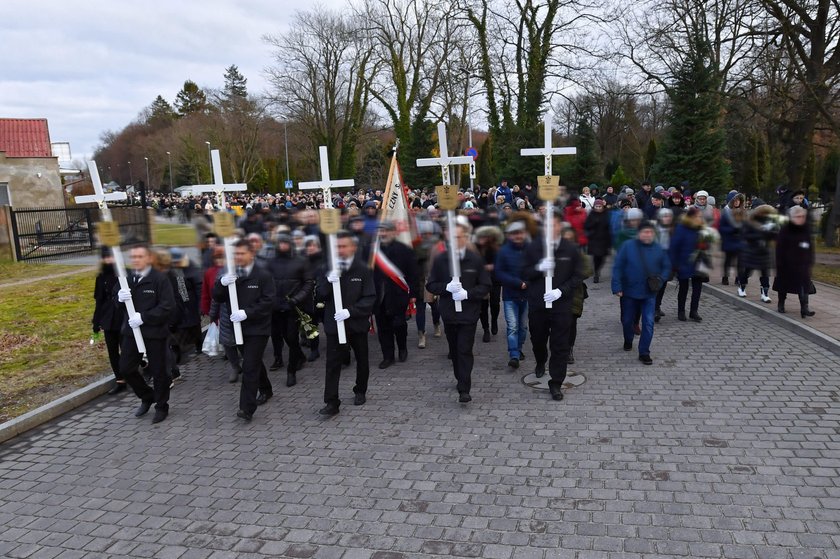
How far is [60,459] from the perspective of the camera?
5723mm

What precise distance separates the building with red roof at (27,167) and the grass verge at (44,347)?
1440cm

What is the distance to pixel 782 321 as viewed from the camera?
356 inches

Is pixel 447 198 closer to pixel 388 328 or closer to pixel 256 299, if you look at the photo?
pixel 256 299

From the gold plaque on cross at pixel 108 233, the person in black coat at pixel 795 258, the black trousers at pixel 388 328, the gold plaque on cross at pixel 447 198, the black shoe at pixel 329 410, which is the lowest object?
the black shoe at pixel 329 410

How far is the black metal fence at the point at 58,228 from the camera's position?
19188 millimetres

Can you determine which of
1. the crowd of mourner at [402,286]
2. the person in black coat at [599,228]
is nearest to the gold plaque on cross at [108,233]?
the crowd of mourner at [402,286]

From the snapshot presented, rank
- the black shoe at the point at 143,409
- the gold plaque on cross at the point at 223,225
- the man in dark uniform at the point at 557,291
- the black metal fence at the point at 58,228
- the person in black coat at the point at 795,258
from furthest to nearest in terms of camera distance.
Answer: the black metal fence at the point at 58,228 < the person in black coat at the point at 795,258 < the black shoe at the point at 143,409 < the man in dark uniform at the point at 557,291 < the gold plaque on cross at the point at 223,225

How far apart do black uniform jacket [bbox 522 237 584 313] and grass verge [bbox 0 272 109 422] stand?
5.84 metres

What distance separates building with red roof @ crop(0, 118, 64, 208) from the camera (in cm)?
2544

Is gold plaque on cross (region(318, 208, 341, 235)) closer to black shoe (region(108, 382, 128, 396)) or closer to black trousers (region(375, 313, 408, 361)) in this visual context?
black trousers (region(375, 313, 408, 361))

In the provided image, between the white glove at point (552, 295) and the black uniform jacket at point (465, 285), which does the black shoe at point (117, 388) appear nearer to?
the black uniform jacket at point (465, 285)

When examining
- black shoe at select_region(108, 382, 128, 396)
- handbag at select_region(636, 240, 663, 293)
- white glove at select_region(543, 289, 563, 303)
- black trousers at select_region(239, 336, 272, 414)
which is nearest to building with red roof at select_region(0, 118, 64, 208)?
black shoe at select_region(108, 382, 128, 396)

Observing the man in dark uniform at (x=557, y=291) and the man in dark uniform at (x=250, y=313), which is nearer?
the man in dark uniform at (x=250, y=313)

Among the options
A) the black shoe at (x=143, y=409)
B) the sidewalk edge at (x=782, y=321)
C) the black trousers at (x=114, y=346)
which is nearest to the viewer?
the black shoe at (x=143, y=409)
